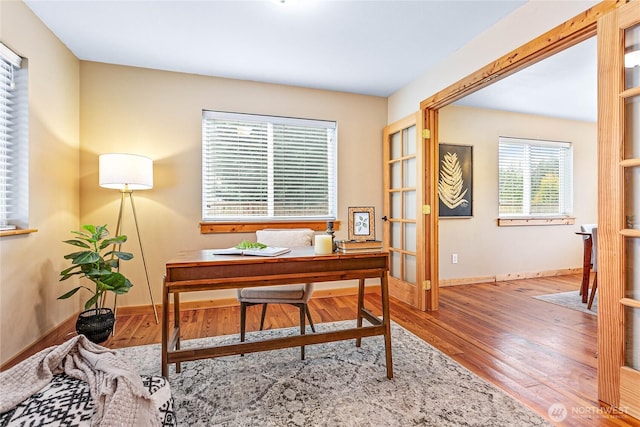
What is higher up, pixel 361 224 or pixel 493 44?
pixel 493 44

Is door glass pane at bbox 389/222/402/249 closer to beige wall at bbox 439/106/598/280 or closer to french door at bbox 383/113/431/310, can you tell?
french door at bbox 383/113/431/310

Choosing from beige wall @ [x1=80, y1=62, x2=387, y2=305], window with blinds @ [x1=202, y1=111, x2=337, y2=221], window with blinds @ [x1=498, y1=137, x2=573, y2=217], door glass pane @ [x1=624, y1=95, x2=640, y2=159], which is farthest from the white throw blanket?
window with blinds @ [x1=498, y1=137, x2=573, y2=217]

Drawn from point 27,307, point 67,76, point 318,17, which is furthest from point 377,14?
point 27,307

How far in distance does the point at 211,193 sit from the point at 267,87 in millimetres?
1351

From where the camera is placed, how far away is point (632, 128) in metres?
1.54

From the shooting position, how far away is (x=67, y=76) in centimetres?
274

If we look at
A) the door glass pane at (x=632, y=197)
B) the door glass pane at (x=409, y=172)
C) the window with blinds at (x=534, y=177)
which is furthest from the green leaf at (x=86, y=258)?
the window with blinds at (x=534, y=177)

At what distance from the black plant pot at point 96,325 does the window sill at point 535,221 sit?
4.75 metres

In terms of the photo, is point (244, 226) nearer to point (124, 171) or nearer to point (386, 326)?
point (124, 171)

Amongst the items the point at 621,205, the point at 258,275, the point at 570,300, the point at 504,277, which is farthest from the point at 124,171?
the point at 504,277

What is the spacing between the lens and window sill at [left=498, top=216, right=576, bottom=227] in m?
4.44

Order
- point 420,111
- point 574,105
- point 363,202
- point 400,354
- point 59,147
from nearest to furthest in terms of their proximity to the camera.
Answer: point 400,354, point 59,147, point 420,111, point 363,202, point 574,105

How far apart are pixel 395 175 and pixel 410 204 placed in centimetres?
48

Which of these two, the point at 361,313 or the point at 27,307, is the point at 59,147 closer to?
the point at 27,307
